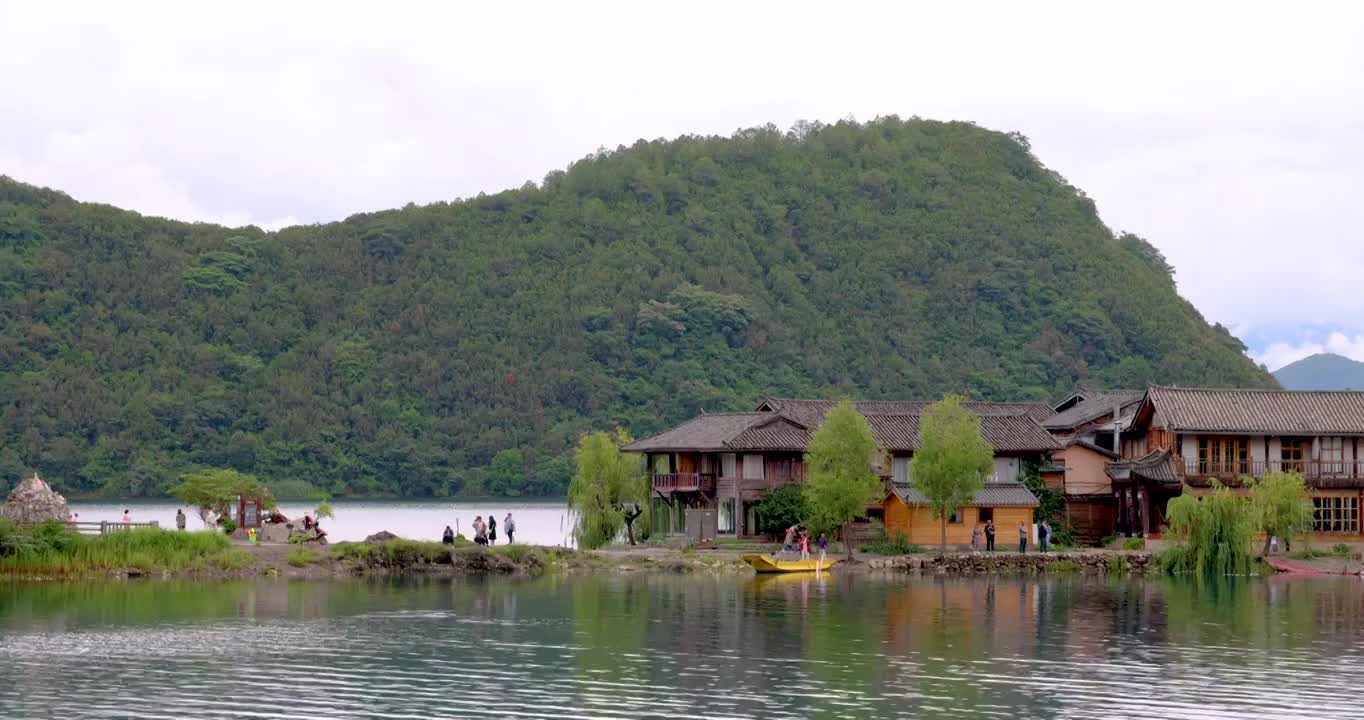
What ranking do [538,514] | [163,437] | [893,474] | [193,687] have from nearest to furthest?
[193,687] < [893,474] < [538,514] < [163,437]

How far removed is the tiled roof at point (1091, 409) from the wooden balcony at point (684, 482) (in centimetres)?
2381

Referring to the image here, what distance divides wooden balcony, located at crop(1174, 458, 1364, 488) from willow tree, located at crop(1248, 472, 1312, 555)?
641 centimetres

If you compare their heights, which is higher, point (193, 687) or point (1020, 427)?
point (1020, 427)

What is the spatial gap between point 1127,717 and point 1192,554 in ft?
146

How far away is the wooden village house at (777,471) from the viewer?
3497 inches

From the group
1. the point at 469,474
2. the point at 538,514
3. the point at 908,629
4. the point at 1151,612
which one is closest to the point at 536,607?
the point at 908,629

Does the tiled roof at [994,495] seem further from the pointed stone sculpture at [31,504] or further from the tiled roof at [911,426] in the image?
the pointed stone sculpture at [31,504]

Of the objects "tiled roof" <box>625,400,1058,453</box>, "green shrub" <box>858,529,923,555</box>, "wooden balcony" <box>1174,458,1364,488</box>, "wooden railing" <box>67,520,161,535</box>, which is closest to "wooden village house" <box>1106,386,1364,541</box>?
"wooden balcony" <box>1174,458,1364,488</box>

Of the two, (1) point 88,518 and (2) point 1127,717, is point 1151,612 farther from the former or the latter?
(1) point 88,518

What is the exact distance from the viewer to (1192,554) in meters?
79.2

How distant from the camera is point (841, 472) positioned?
82625 mm

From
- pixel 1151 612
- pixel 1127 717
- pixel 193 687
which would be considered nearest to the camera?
pixel 1127 717

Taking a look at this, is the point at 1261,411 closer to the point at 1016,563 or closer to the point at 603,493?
the point at 1016,563

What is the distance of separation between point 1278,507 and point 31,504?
51.3 meters
